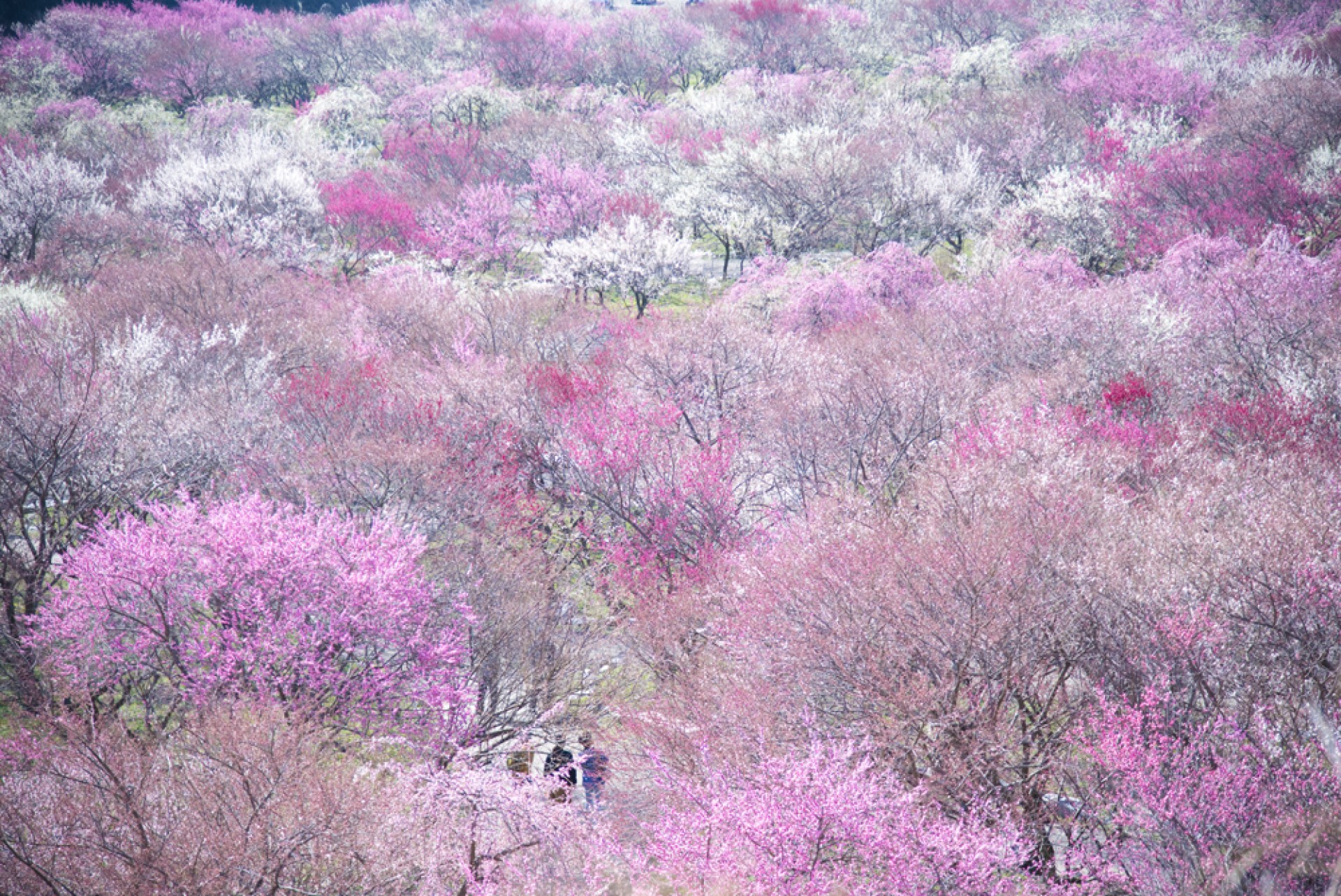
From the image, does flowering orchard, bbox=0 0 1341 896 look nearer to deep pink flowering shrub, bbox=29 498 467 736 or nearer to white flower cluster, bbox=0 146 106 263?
deep pink flowering shrub, bbox=29 498 467 736

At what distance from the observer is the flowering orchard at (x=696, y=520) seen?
1165 centimetres

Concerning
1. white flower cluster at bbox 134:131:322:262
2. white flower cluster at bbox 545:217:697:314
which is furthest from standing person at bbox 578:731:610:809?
white flower cluster at bbox 134:131:322:262

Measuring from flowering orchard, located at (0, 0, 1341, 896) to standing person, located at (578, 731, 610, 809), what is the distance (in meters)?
0.22

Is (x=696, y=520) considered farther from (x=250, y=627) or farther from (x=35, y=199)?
(x=35, y=199)

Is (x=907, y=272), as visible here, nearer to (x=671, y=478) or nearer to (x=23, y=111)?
(x=671, y=478)

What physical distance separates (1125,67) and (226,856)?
202ft

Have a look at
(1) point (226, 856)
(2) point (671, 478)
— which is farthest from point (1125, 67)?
(1) point (226, 856)

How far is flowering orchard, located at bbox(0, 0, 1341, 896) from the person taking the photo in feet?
38.2

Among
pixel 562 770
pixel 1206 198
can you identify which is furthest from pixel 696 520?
pixel 1206 198

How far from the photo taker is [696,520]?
73.7 ft

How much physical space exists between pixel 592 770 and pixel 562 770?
179 cm

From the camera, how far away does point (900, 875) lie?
10.8m

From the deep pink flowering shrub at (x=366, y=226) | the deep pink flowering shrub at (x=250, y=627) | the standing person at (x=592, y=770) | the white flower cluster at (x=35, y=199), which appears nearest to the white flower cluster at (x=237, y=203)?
the deep pink flowering shrub at (x=366, y=226)

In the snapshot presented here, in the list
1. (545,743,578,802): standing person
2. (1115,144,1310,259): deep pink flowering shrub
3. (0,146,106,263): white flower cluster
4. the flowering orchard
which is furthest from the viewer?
(0,146,106,263): white flower cluster
